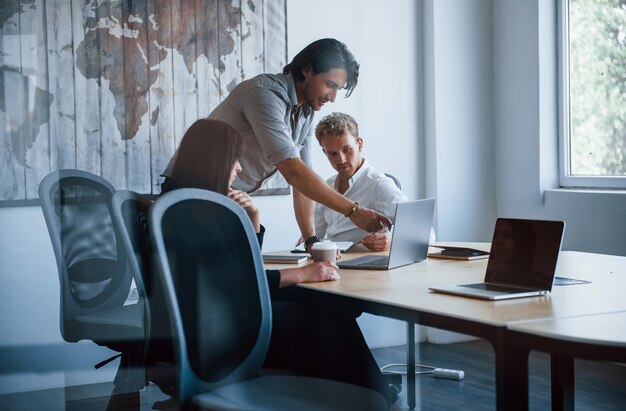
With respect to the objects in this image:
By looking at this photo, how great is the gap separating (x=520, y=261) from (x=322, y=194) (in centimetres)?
121

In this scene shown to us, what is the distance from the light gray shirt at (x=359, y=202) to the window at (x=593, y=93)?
3.60 ft

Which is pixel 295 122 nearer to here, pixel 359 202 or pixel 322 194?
pixel 322 194

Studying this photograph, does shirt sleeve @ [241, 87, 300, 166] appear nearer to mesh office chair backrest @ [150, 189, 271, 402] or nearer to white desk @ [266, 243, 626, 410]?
white desk @ [266, 243, 626, 410]

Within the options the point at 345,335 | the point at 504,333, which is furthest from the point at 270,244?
the point at 504,333

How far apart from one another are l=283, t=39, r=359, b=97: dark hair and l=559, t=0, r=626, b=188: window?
119 centimetres

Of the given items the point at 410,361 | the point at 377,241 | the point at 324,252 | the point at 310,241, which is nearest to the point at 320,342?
the point at 324,252

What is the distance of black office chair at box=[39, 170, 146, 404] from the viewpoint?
2461 mm

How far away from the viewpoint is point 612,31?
12.2 feet

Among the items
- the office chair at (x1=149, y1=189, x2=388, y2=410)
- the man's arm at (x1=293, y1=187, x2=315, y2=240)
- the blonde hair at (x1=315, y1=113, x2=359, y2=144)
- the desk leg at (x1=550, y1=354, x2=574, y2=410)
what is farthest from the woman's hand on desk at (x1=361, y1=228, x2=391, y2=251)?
the office chair at (x1=149, y1=189, x2=388, y2=410)

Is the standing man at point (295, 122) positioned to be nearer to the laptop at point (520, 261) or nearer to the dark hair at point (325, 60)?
the dark hair at point (325, 60)

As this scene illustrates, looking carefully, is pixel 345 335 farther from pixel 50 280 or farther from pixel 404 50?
pixel 404 50

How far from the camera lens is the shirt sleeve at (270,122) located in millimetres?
2791

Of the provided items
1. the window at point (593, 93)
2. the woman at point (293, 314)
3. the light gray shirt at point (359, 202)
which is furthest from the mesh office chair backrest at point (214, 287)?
the window at point (593, 93)

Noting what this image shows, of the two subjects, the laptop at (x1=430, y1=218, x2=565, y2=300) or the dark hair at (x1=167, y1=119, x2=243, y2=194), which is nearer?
the laptop at (x1=430, y1=218, x2=565, y2=300)
